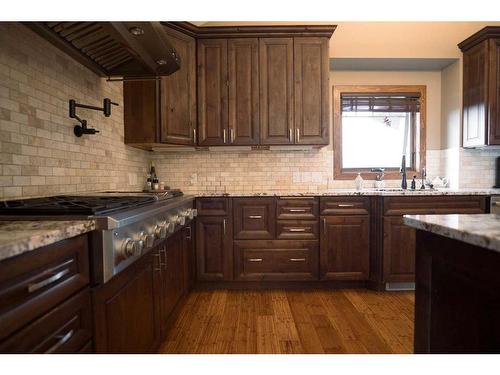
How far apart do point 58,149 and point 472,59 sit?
12.5ft

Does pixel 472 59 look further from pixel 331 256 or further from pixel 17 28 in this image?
pixel 17 28

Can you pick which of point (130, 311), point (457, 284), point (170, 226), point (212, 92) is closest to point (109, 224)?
point (130, 311)

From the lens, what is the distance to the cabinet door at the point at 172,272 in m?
1.70

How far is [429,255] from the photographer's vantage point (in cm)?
106

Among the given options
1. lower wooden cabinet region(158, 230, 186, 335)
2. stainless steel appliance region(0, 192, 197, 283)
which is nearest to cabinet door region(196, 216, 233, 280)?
lower wooden cabinet region(158, 230, 186, 335)

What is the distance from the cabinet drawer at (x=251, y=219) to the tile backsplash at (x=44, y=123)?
1108 mm

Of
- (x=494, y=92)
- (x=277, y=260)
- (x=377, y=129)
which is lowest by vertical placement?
(x=277, y=260)

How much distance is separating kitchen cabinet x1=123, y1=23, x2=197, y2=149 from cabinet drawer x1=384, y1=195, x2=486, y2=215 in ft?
Answer: 6.55

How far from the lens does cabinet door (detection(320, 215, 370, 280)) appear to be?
2.59 metres

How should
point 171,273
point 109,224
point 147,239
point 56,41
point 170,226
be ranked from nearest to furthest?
point 109,224 → point 147,239 → point 56,41 → point 170,226 → point 171,273

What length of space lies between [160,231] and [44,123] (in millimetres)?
890

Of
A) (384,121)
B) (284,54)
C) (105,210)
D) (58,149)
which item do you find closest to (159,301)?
(105,210)

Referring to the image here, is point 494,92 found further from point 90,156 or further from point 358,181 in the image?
point 90,156

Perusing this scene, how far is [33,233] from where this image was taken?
0.78 m
